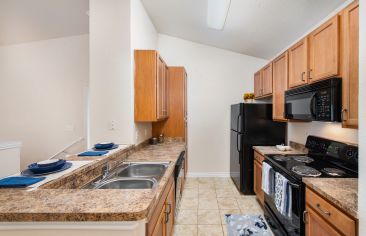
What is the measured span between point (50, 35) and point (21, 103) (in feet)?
4.94

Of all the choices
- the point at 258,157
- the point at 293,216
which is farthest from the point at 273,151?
the point at 293,216

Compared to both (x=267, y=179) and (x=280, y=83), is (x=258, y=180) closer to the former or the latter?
(x=267, y=179)

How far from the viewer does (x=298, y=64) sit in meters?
2.22

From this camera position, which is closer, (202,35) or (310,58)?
(310,58)

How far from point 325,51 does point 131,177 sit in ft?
7.19

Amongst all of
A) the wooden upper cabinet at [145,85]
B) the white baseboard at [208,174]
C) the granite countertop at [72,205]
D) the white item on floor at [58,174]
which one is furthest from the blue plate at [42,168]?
the white baseboard at [208,174]

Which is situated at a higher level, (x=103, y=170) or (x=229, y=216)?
(x=103, y=170)

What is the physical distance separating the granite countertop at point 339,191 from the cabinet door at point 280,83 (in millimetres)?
1210

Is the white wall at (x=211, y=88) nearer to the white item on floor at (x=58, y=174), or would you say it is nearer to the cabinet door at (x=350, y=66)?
the cabinet door at (x=350, y=66)

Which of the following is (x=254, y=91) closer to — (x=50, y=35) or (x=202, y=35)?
(x=202, y=35)

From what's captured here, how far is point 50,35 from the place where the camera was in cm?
361

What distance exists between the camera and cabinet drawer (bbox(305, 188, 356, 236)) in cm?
109

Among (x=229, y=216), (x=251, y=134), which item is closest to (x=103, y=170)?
(x=229, y=216)

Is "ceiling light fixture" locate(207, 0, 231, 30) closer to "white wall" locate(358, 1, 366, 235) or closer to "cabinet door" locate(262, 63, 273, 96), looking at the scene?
"cabinet door" locate(262, 63, 273, 96)
